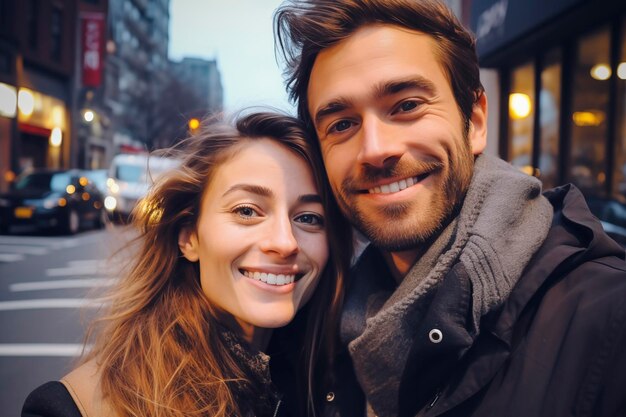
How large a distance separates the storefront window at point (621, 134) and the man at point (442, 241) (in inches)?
245

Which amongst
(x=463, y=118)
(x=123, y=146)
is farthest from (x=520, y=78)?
(x=123, y=146)

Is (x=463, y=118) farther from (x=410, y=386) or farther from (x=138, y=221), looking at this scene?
(x=138, y=221)

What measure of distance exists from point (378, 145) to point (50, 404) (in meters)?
1.49

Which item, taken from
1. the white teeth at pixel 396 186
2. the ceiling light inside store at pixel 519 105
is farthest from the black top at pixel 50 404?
the ceiling light inside store at pixel 519 105

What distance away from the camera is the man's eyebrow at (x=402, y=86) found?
2.07 metres

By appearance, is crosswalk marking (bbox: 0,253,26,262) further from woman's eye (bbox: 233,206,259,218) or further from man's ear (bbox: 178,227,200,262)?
woman's eye (bbox: 233,206,259,218)

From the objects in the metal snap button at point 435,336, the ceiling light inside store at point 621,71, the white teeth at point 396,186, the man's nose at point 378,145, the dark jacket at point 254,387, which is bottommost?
the dark jacket at point 254,387

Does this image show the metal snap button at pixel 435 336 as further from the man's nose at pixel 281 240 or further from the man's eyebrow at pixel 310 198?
the man's eyebrow at pixel 310 198

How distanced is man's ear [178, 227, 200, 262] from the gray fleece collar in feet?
2.91

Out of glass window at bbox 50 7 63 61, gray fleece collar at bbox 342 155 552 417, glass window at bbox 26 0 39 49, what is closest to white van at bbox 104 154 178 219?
glass window at bbox 26 0 39 49

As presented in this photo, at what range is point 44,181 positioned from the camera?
1476 cm

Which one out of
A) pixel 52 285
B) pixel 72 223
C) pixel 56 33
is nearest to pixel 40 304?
pixel 52 285

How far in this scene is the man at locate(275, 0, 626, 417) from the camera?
1445 millimetres

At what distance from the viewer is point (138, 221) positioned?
8.40 feet
